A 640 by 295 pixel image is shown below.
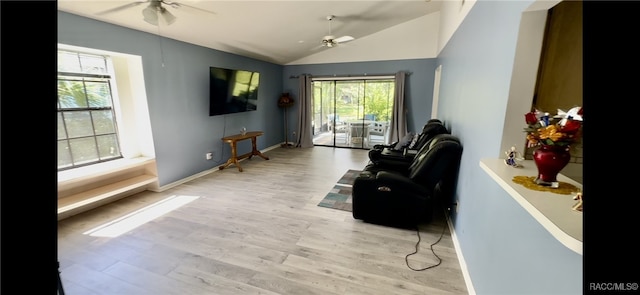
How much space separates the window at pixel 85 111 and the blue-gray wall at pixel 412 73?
4.41m

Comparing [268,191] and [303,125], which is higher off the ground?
[303,125]

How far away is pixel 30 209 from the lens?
0.31 meters

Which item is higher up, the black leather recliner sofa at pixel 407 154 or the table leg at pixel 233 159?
the black leather recliner sofa at pixel 407 154

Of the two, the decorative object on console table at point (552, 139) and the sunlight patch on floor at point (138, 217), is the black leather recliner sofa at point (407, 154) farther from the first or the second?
the sunlight patch on floor at point (138, 217)

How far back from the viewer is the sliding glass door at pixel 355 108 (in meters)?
6.45

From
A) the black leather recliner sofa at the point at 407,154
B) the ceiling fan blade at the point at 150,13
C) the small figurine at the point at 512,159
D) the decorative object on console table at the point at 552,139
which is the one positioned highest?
the ceiling fan blade at the point at 150,13

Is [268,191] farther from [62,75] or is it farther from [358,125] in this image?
[358,125]

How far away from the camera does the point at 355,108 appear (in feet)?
22.0

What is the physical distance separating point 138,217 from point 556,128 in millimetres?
3662

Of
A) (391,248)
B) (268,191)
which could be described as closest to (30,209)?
(391,248)

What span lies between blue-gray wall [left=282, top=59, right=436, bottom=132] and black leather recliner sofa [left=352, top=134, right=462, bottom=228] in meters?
3.54

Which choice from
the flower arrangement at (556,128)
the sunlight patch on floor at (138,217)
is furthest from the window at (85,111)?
the flower arrangement at (556,128)

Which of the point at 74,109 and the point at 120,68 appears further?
the point at 120,68

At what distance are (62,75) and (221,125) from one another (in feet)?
7.45
